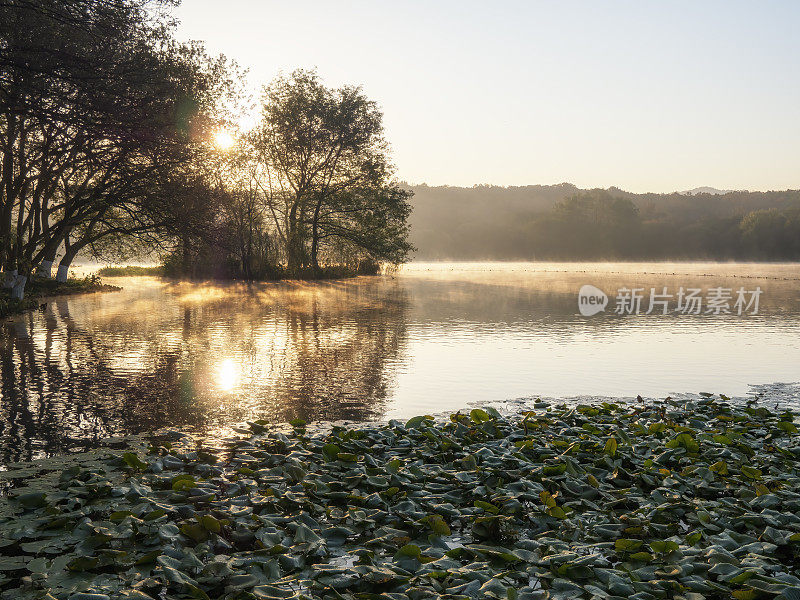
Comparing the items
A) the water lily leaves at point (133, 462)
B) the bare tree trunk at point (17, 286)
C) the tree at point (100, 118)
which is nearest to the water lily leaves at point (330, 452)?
the water lily leaves at point (133, 462)

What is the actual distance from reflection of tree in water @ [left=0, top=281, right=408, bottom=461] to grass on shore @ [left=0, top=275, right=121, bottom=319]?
1.89 meters

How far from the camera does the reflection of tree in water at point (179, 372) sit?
8.28 metres

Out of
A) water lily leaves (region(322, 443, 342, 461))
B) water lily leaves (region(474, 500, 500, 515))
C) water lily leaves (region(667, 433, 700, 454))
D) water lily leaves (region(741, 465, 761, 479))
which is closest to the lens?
water lily leaves (region(474, 500, 500, 515))

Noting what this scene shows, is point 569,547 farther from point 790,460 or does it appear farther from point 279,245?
point 279,245

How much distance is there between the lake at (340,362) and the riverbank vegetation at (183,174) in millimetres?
4098

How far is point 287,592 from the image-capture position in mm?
3928

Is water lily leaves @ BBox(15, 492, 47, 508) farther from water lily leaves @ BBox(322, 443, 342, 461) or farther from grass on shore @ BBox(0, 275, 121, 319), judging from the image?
grass on shore @ BBox(0, 275, 121, 319)

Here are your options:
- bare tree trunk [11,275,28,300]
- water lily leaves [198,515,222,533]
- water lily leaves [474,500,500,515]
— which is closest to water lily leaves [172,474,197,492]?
water lily leaves [198,515,222,533]

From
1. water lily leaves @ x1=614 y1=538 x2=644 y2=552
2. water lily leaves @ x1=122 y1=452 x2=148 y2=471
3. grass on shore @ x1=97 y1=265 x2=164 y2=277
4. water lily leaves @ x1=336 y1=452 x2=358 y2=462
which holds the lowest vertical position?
water lily leaves @ x1=614 y1=538 x2=644 y2=552

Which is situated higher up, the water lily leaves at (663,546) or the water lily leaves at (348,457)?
the water lily leaves at (348,457)

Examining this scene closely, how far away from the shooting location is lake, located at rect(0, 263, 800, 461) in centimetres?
884

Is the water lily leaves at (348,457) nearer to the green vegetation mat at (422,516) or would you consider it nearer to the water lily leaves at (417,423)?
the green vegetation mat at (422,516)

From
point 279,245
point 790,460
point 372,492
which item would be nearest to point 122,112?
point 372,492

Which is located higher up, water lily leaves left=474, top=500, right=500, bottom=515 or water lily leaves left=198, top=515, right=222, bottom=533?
water lily leaves left=198, top=515, right=222, bottom=533
